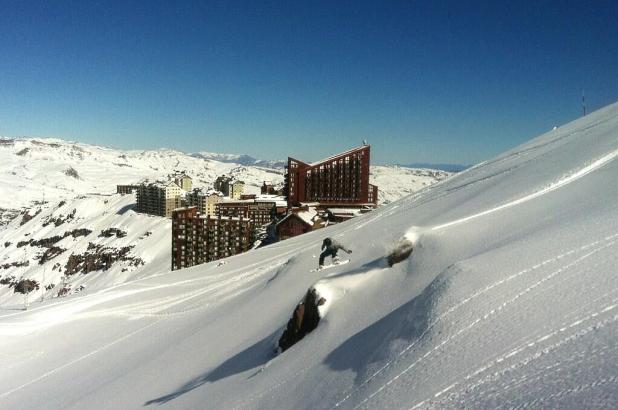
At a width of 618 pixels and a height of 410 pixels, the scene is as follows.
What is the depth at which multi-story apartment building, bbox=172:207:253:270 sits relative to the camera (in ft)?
149

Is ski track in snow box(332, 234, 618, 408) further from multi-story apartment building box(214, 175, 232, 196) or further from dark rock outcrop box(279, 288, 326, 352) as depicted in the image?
multi-story apartment building box(214, 175, 232, 196)

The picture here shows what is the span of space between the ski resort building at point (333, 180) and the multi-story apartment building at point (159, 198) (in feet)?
157

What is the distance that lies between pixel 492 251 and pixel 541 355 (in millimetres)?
2175

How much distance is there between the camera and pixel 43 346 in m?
11.4

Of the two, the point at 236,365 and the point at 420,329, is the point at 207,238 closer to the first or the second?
the point at 236,365

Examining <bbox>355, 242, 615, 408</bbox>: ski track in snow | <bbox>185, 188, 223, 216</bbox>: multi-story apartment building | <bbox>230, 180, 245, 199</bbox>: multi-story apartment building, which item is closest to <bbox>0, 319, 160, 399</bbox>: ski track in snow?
<bbox>355, 242, 615, 408</bbox>: ski track in snow

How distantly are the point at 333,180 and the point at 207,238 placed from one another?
15.8 metres

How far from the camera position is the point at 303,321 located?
5.91m

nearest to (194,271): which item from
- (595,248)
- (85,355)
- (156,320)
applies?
(156,320)

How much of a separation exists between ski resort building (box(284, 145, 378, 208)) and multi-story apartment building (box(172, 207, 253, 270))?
6654 mm

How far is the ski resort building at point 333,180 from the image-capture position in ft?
142

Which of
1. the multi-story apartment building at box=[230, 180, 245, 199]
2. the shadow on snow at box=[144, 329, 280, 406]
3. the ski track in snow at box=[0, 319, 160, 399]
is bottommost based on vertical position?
the ski track in snow at box=[0, 319, 160, 399]

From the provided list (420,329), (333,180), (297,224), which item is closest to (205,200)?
(333,180)

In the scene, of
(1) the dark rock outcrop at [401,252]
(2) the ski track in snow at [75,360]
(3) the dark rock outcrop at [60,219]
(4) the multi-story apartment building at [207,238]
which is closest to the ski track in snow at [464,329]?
(1) the dark rock outcrop at [401,252]
